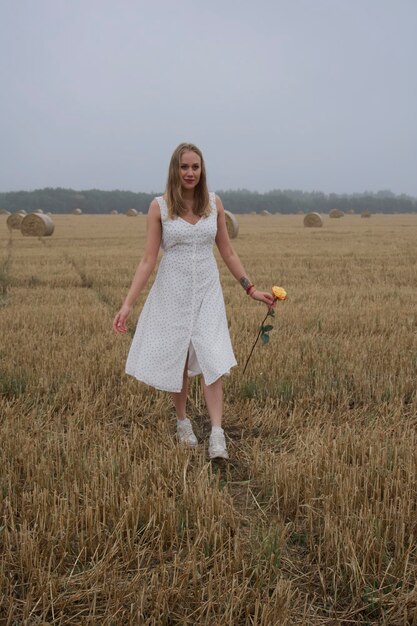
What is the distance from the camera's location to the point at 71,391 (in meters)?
4.56

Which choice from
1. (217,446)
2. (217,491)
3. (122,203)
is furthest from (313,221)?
(122,203)

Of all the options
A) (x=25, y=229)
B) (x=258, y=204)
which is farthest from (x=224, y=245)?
(x=258, y=204)

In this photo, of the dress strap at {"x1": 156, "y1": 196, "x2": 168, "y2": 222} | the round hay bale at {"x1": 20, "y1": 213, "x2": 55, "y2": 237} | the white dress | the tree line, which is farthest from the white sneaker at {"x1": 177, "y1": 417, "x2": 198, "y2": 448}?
the tree line

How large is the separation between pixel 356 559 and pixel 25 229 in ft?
77.3

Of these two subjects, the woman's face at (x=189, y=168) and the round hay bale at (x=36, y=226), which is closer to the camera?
the woman's face at (x=189, y=168)

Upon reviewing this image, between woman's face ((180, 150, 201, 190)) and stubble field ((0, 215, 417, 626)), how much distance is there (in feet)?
4.99

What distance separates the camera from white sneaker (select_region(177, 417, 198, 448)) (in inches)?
142

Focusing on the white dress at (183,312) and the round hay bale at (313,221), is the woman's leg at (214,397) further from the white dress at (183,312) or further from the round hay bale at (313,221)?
the round hay bale at (313,221)

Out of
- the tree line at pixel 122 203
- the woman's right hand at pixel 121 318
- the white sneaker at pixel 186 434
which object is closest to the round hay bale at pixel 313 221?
the white sneaker at pixel 186 434

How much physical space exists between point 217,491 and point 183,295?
123 centimetres

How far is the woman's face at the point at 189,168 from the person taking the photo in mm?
3424

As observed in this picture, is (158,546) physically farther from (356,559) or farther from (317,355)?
(317,355)

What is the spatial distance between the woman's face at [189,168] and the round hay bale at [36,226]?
21227 millimetres

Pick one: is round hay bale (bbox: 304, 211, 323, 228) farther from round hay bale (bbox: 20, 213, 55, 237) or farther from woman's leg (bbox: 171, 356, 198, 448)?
woman's leg (bbox: 171, 356, 198, 448)
